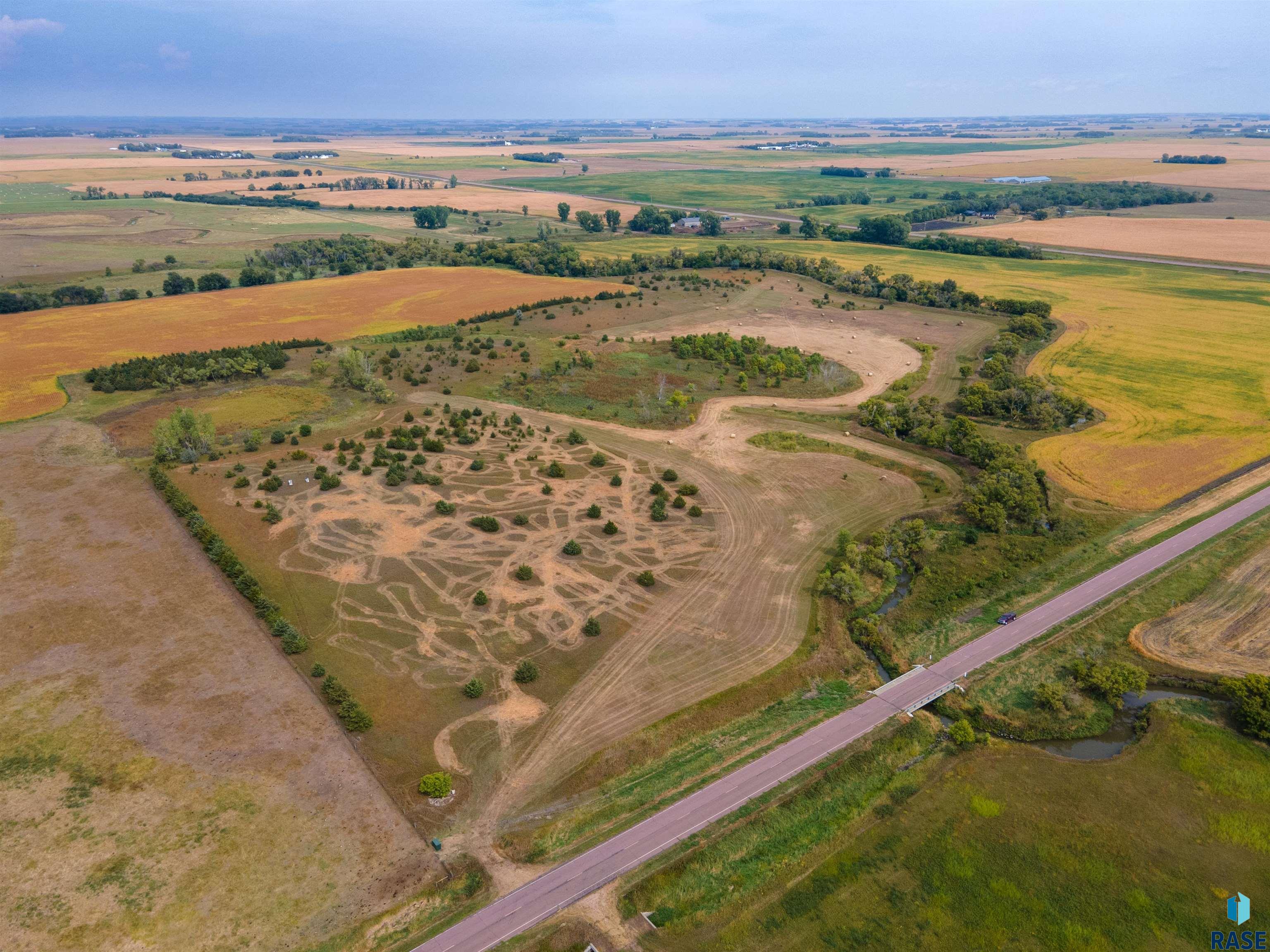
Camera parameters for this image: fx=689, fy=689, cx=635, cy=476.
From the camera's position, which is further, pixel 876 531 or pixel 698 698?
pixel 876 531

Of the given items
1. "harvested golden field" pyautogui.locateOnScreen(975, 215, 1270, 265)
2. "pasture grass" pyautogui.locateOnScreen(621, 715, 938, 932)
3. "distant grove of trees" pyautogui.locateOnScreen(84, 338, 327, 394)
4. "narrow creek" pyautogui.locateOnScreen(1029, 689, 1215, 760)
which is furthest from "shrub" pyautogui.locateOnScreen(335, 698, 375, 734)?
"harvested golden field" pyautogui.locateOnScreen(975, 215, 1270, 265)

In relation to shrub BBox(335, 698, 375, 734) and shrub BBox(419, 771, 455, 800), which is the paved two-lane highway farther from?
shrub BBox(335, 698, 375, 734)

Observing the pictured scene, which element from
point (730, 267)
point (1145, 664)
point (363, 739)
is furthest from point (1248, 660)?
point (730, 267)

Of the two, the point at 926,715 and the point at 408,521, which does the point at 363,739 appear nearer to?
the point at 408,521

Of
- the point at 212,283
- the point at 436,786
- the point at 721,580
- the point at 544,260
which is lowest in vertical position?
the point at 436,786

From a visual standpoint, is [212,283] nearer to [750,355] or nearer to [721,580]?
[750,355]

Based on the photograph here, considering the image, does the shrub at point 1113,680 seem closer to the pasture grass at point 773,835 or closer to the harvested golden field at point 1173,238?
the pasture grass at point 773,835

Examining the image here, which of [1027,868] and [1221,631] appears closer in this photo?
[1027,868]

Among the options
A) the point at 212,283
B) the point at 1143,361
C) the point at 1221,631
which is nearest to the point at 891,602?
the point at 1221,631
